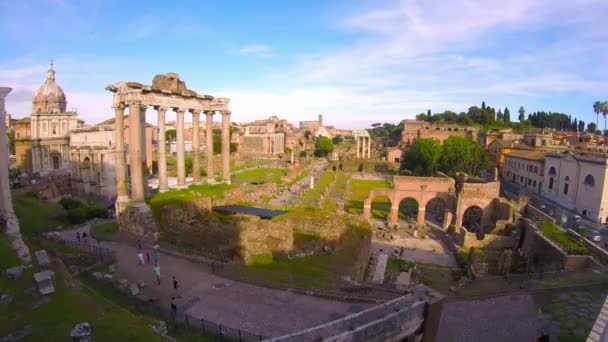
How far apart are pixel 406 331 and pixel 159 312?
880 centimetres

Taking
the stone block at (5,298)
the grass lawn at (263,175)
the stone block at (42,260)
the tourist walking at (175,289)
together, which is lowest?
the grass lawn at (263,175)

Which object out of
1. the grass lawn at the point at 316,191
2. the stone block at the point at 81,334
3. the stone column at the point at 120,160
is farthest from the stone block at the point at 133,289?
the grass lawn at the point at 316,191

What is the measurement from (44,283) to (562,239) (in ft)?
86.1

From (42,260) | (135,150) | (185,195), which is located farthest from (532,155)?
(42,260)

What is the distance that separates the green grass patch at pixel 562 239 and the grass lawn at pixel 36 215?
102 feet

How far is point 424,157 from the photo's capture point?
58.6 metres

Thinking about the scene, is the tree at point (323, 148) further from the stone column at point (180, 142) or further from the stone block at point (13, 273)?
Result: the stone block at point (13, 273)

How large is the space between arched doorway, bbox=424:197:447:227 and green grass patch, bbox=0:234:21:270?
111ft

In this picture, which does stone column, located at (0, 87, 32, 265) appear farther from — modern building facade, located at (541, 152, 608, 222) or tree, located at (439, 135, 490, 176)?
tree, located at (439, 135, 490, 176)

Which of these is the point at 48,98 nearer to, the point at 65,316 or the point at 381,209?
the point at 381,209

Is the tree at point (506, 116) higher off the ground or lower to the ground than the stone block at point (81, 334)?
higher

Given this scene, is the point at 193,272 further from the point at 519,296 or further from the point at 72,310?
the point at 519,296

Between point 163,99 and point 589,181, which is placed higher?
point 163,99

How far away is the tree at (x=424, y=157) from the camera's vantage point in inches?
2244
